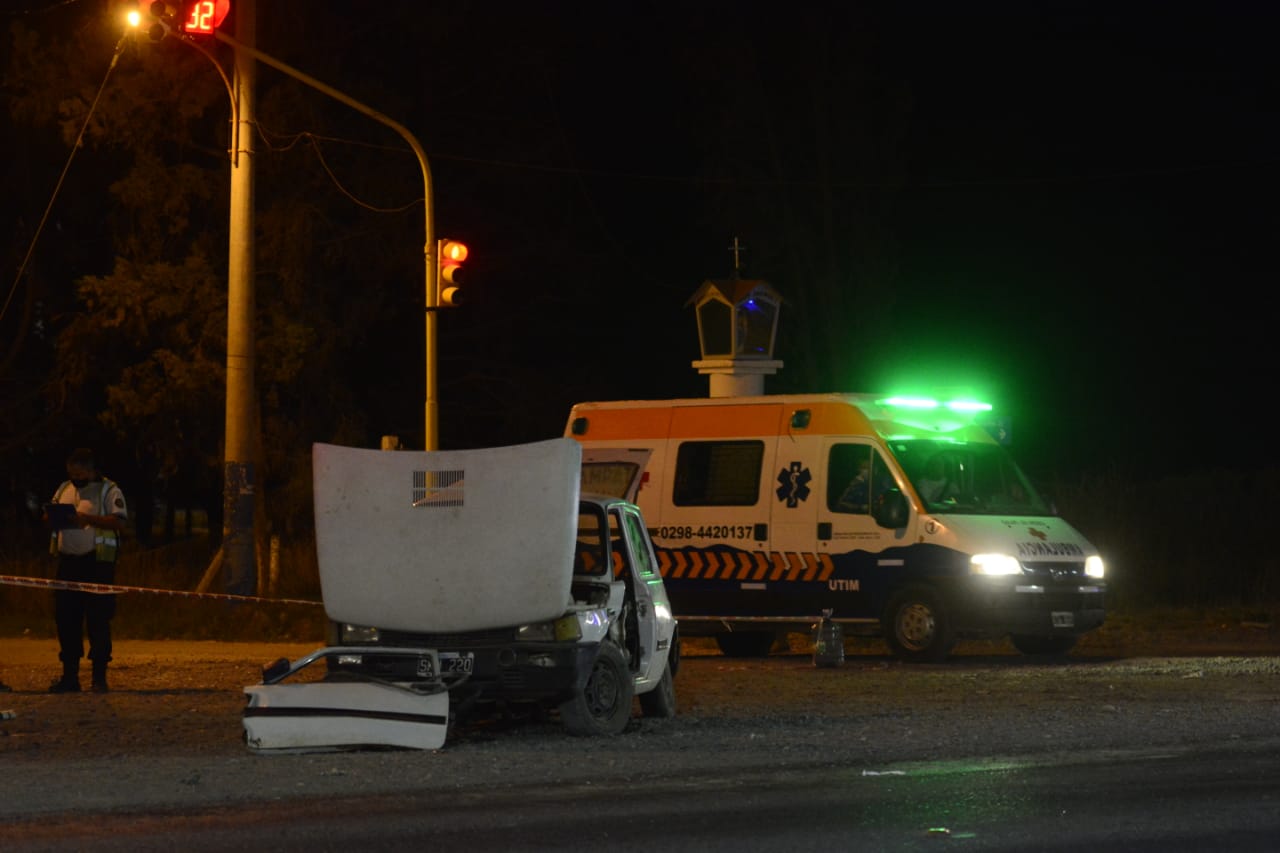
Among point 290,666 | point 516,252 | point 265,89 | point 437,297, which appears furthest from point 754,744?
point 516,252

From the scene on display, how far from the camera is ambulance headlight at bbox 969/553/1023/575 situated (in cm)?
1884

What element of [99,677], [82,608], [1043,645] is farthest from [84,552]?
[1043,645]

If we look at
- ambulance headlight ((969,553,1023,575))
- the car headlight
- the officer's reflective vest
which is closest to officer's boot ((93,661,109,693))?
the officer's reflective vest

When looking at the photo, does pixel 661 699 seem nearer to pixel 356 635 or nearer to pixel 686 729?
pixel 686 729

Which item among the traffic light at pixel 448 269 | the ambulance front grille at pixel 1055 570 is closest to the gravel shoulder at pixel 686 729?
the ambulance front grille at pixel 1055 570

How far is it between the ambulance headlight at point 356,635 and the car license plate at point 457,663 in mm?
506

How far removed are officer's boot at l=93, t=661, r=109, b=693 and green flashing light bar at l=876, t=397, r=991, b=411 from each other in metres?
7.97

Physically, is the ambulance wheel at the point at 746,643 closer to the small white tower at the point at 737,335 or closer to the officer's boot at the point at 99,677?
the small white tower at the point at 737,335

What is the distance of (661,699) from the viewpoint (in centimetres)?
1404

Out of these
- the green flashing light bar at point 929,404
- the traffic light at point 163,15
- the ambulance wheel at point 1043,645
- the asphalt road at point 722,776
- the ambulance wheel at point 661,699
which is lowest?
the asphalt road at point 722,776

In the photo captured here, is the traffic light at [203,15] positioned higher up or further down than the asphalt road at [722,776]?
higher up

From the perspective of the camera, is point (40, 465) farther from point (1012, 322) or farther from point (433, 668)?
point (433, 668)

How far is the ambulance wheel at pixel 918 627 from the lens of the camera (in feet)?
62.5

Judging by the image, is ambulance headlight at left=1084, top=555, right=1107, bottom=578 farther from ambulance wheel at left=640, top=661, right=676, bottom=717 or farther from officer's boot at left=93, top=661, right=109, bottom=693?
officer's boot at left=93, top=661, right=109, bottom=693
